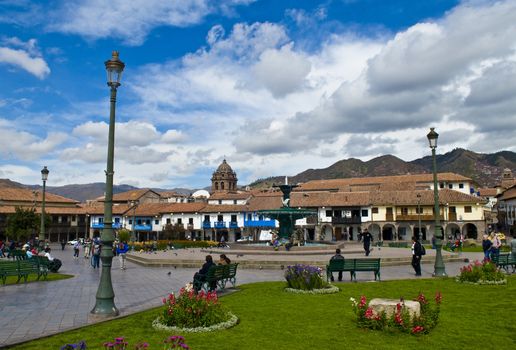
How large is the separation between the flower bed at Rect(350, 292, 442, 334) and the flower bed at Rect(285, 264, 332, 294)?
4.11 m

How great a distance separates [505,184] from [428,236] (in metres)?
43.9

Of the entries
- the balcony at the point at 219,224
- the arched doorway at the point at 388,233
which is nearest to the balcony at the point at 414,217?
the arched doorway at the point at 388,233

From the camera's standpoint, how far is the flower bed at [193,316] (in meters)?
8.16

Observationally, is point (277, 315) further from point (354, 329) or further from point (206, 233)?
point (206, 233)

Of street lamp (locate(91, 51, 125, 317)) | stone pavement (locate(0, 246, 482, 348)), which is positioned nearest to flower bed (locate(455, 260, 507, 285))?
stone pavement (locate(0, 246, 482, 348))

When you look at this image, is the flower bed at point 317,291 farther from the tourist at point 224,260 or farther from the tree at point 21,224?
the tree at point 21,224

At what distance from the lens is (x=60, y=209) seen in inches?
2867

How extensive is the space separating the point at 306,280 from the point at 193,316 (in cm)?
487

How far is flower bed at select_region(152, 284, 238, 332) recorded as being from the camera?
8.16 m

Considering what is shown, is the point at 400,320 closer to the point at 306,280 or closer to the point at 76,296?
the point at 306,280

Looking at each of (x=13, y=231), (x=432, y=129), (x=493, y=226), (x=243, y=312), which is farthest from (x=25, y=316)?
(x=493, y=226)

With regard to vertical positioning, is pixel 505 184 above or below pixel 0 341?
above

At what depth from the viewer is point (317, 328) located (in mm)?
8180

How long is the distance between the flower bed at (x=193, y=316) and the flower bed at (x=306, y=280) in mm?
4172
